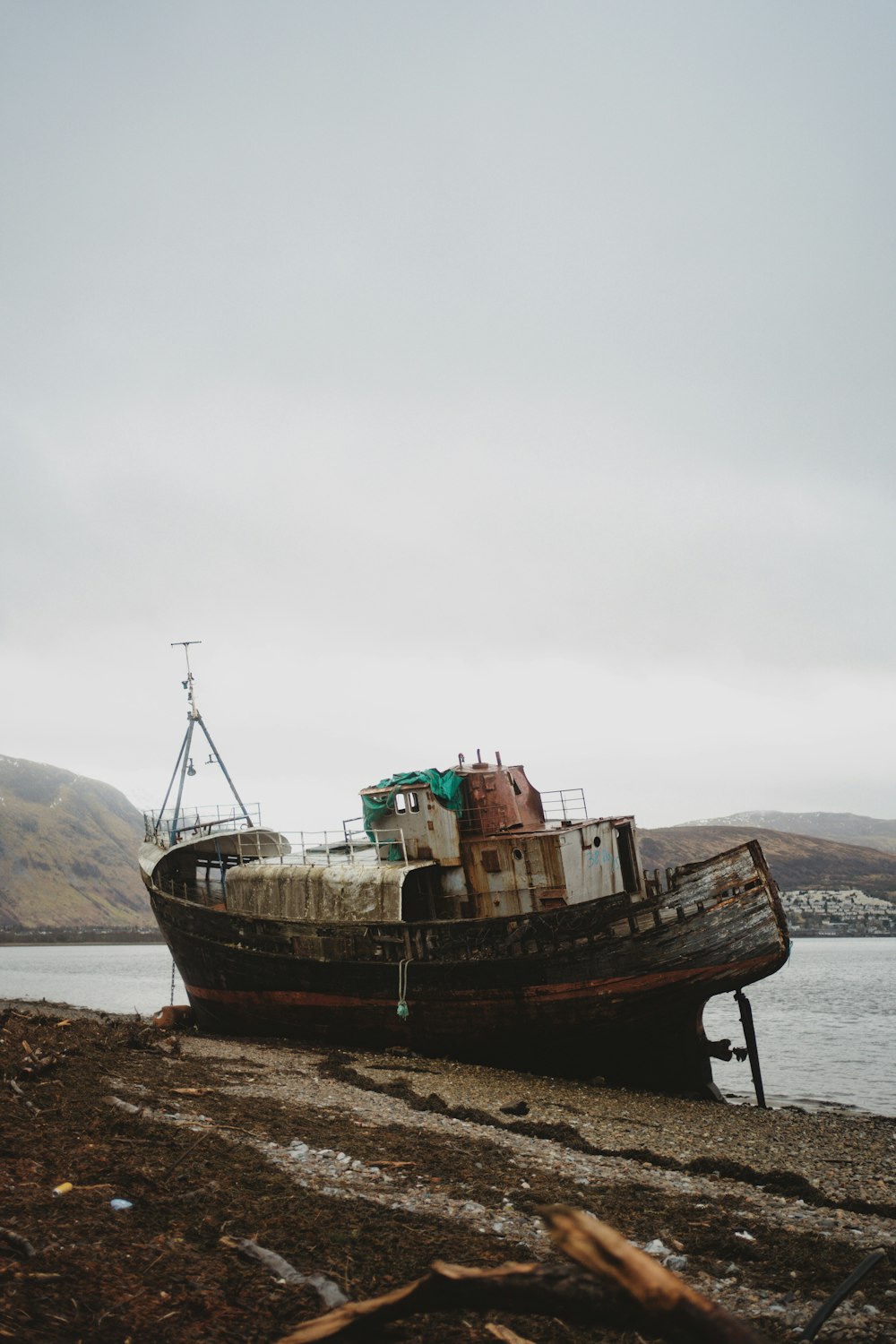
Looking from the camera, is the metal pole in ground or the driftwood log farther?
the metal pole in ground

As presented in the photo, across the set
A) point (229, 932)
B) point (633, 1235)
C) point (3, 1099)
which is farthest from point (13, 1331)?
point (229, 932)

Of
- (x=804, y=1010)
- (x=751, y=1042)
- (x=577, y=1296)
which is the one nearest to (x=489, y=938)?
(x=751, y=1042)

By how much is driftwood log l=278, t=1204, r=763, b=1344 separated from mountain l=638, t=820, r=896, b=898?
115m

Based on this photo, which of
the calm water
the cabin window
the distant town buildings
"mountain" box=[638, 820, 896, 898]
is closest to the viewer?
the cabin window

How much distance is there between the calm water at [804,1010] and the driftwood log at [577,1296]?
20.3 metres

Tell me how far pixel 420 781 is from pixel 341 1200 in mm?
13962

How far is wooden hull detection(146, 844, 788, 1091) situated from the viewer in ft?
58.1

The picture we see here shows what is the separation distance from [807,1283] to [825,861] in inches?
5435

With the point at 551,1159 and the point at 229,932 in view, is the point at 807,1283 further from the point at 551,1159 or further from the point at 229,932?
the point at 229,932

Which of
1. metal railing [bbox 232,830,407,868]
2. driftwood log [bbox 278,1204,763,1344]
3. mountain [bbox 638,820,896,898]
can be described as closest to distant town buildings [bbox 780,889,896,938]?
mountain [bbox 638,820,896,898]

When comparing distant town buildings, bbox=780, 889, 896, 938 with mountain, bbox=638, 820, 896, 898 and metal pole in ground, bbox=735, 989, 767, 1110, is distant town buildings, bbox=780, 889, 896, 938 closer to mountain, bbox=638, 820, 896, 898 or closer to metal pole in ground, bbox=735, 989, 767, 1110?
mountain, bbox=638, 820, 896, 898

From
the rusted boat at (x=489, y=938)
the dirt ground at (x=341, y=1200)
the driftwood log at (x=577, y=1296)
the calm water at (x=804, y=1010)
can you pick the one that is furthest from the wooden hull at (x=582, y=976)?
the driftwood log at (x=577, y=1296)

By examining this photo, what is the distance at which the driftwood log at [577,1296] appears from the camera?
8.27ft

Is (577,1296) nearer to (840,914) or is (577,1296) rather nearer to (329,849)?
(329,849)
